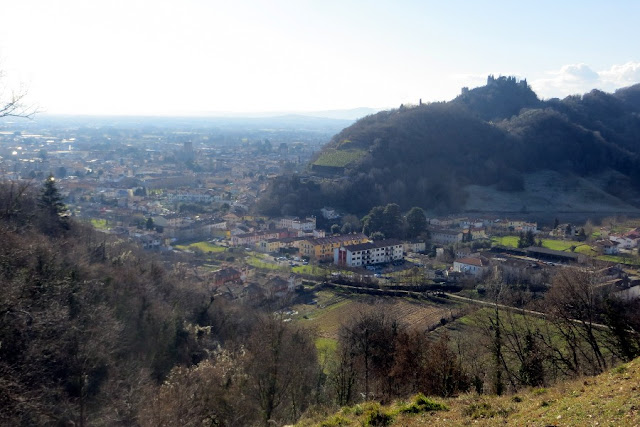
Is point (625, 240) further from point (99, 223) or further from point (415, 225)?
point (99, 223)

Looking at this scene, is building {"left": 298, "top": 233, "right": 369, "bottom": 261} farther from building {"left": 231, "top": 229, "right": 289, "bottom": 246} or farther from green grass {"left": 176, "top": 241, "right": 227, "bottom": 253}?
green grass {"left": 176, "top": 241, "right": 227, "bottom": 253}

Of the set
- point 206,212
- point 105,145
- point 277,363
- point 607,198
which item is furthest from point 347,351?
point 105,145

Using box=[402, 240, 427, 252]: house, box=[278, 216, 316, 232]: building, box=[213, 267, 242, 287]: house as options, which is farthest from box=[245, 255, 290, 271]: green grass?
box=[402, 240, 427, 252]: house

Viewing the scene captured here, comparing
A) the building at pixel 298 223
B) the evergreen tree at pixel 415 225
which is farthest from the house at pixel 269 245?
the evergreen tree at pixel 415 225

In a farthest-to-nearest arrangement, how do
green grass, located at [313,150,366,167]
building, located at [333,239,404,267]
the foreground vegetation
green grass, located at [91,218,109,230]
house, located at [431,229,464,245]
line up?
green grass, located at [313,150,366,167] → house, located at [431,229,464,245] → green grass, located at [91,218,109,230] → building, located at [333,239,404,267] → the foreground vegetation

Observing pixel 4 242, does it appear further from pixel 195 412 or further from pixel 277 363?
pixel 277 363

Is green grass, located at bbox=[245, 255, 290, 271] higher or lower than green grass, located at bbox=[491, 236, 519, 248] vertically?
higher
